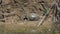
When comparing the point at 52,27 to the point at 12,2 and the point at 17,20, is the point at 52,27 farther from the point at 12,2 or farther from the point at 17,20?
the point at 12,2

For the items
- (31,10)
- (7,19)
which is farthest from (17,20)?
(31,10)

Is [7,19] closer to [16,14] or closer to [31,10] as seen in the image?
[16,14]

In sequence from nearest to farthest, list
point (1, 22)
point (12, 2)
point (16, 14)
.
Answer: point (1, 22), point (16, 14), point (12, 2)

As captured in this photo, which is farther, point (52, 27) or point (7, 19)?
point (7, 19)

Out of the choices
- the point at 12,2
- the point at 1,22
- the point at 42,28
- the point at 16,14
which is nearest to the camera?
the point at 42,28

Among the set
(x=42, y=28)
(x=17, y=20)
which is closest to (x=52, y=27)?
(x=42, y=28)

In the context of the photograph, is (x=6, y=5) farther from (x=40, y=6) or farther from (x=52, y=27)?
(x=52, y=27)

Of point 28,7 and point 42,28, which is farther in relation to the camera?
point 28,7

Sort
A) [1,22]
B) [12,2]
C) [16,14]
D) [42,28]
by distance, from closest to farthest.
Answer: [42,28] → [1,22] → [16,14] → [12,2]
